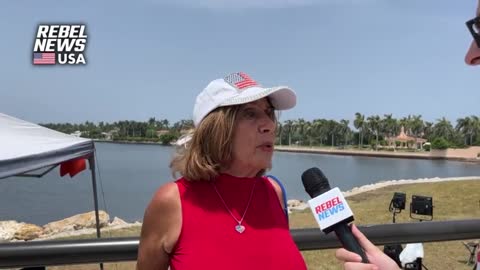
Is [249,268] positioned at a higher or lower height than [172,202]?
lower

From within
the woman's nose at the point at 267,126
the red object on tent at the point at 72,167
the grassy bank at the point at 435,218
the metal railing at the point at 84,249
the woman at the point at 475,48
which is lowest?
the grassy bank at the point at 435,218

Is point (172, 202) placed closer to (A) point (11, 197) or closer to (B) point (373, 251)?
(B) point (373, 251)

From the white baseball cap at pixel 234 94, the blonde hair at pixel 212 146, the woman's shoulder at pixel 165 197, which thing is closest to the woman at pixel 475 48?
the white baseball cap at pixel 234 94

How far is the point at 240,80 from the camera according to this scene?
1.97m

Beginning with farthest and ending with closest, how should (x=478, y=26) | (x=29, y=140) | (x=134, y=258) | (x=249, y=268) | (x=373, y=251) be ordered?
(x=29, y=140), (x=134, y=258), (x=249, y=268), (x=478, y=26), (x=373, y=251)

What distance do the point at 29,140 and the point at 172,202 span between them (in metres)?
4.63

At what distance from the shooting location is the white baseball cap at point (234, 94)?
184 centimetres

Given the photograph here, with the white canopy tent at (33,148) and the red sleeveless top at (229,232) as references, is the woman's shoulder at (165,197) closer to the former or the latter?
the red sleeveless top at (229,232)

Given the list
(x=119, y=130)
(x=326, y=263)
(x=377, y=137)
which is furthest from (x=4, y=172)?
(x=377, y=137)

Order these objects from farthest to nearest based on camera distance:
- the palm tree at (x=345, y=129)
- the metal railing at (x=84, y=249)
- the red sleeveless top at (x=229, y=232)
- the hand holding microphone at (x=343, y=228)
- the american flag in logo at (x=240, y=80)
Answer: the palm tree at (x=345, y=129)
the metal railing at (x=84, y=249)
the american flag in logo at (x=240, y=80)
the red sleeveless top at (x=229, y=232)
the hand holding microphone at (x=343, y=228)

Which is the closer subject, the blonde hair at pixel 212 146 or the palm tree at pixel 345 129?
the blonde hair at pixel 212 146

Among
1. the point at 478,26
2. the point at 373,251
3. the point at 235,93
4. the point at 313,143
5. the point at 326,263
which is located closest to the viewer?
the point at 373,251

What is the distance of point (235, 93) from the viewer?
1878 millimetres

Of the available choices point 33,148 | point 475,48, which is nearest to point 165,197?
point 475,48
